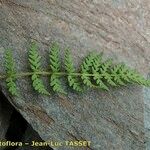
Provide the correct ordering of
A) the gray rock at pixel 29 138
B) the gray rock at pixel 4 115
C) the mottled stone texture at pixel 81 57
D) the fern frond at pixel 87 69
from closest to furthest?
the fern frond at pixel 87 69 < the mottled stone texture at pixel 81 57 < the gray rock at pixel 4 115 < the gray rock at pixel 29 138

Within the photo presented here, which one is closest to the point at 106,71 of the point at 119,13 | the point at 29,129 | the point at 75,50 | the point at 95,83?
the point at 95,83

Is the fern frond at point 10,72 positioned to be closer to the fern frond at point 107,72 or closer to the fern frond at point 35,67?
the fern frond at point 35,67

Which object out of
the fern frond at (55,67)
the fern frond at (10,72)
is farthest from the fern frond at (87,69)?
the fern frond at (10,72)

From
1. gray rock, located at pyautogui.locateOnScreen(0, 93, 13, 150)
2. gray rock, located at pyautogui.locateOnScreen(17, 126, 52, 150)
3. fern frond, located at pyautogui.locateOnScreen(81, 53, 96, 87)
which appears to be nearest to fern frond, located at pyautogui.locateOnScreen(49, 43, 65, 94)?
fern frond, located at pyautogui.locateOnScreen(81, 53, 96, 87)

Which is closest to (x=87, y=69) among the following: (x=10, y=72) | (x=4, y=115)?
(x=10, y=72)

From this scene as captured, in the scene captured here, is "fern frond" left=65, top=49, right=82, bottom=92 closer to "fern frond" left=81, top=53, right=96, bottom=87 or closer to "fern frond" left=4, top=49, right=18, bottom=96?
"fern frond" left=81, top=53, right=96, bottom=87

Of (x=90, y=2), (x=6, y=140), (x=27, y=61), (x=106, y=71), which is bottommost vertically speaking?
(x=6, y=140)

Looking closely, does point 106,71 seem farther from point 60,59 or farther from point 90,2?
point 90,2

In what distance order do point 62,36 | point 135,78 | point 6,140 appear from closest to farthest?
point 135,78 < point 62,36 < point 6,140
